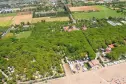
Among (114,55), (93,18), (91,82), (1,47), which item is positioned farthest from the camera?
(93,18)

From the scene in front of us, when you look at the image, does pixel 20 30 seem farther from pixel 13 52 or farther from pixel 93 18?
pixel 93 18

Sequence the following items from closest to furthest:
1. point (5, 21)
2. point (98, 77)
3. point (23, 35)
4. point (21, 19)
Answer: point (98, 77)
point (23, 35)
point (5, 21)
point (21, 19)

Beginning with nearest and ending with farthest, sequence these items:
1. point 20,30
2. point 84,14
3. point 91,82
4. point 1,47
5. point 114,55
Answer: point 91,82 → point 114,55 → point 1,47 → point 20,30 → point 84,14

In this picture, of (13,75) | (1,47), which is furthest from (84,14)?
(13,75)

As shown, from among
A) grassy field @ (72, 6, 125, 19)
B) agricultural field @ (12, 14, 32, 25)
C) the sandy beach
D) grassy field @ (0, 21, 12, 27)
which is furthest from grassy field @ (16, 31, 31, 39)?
the sandy beach

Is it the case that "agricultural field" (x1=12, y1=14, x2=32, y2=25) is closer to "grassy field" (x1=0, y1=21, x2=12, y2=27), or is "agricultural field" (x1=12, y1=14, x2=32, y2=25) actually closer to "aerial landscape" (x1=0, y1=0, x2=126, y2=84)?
"aerial landscape" (x1=0, y1=0, x2=126, y2=84)

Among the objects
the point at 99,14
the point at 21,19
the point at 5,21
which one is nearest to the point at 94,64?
the point at 99,14

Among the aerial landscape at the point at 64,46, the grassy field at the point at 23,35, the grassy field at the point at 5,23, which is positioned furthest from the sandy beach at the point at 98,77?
the grassy field at the point at 5,23

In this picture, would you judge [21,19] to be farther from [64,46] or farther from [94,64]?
[94,64]

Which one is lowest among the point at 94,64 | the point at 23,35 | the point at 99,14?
the point at 94,64
